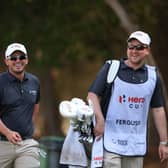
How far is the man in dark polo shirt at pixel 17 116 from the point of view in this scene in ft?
26.4

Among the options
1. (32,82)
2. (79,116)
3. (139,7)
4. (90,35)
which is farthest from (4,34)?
(79,116)

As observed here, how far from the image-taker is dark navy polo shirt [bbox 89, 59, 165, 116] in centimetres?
771

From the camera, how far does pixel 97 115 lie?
7504 mm

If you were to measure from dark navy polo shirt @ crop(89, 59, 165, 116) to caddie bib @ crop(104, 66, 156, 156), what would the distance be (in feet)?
0.17

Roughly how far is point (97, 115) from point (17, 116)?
1.00 meters

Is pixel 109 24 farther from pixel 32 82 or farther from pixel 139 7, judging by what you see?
pixel 32 82

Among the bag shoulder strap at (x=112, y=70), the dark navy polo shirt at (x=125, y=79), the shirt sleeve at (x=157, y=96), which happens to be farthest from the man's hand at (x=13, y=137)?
the shirt sleeve at (x=157, y=96)

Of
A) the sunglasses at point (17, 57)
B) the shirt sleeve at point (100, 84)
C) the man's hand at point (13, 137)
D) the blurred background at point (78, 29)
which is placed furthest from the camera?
the blurred background at point (78, 29)

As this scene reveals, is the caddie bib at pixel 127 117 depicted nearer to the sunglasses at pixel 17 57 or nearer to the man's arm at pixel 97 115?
the man's arm at pixel 97 115

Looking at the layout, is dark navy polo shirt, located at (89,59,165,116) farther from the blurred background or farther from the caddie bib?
the blurred background

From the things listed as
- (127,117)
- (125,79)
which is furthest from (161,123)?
(125,79)

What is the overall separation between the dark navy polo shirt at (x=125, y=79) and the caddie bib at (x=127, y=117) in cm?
5

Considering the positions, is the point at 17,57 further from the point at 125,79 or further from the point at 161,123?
the point at 161,123

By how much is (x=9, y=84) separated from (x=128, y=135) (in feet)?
4.54
